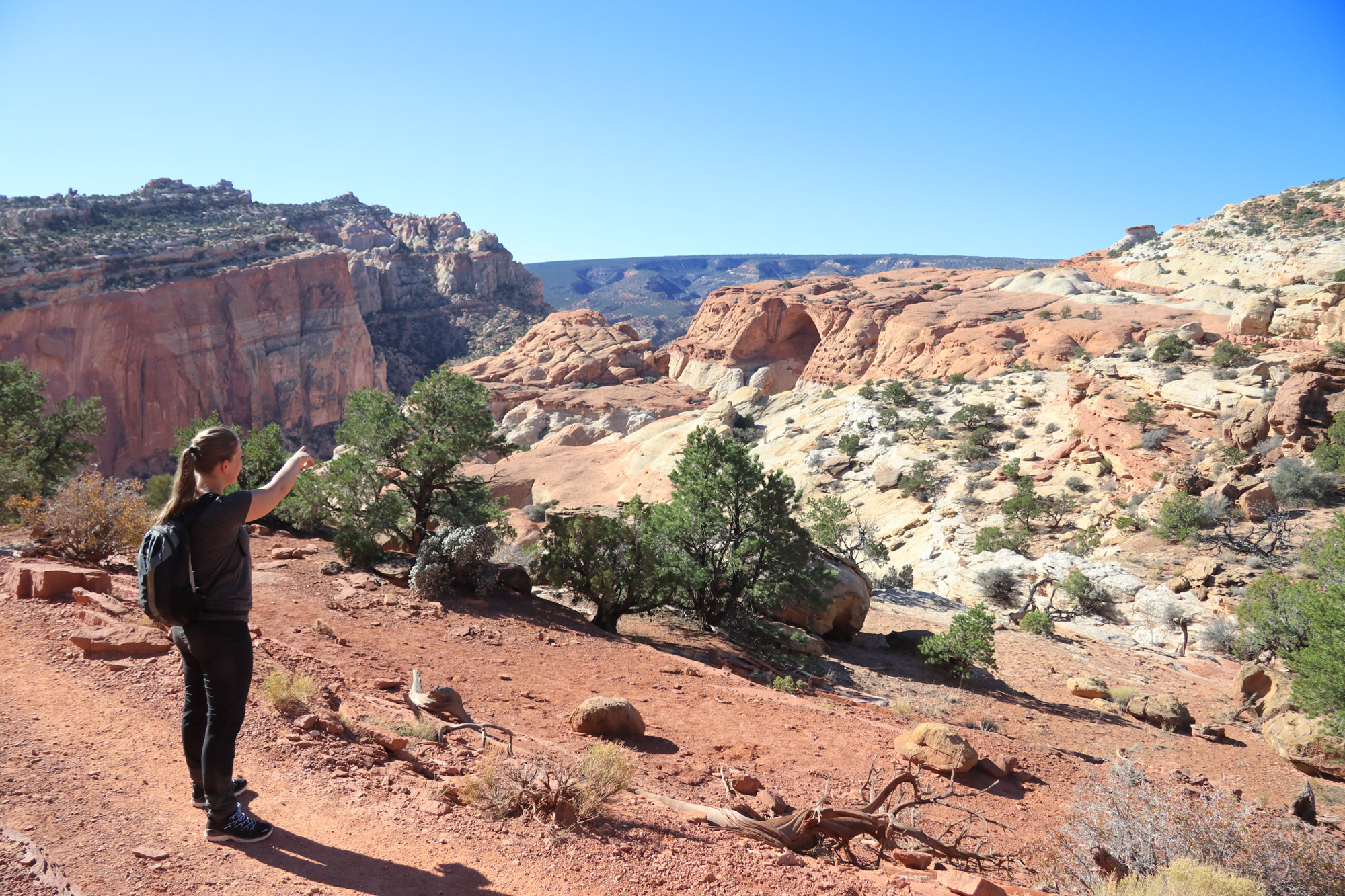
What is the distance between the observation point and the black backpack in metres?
2.95

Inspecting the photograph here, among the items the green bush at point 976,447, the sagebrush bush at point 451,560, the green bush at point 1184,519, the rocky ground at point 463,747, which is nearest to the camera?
the rocky ground at point 463,747

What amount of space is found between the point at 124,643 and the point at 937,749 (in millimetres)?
7159

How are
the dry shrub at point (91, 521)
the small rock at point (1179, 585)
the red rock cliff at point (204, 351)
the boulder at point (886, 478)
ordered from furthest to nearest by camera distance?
the red rock cliff at point (204, 351), the boulder at point (886, 478), the small rock at point (1179, 585), the dry shrub at point (91, 521)

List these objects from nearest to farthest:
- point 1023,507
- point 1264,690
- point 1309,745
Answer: point 1309,745 → point 1264,690 → point 1023,507

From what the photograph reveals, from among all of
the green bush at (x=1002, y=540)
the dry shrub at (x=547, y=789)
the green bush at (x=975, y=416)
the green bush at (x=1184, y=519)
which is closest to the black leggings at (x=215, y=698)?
the dry shrub at (x=547, y=789)

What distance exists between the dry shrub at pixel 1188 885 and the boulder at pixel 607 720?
142 inches

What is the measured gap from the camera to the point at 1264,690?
1106 centimetres

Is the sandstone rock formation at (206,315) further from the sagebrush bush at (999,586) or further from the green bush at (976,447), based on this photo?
the sagebrush bush at (999,586)

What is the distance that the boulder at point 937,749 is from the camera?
21.3 feet

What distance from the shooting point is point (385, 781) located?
4027 mm

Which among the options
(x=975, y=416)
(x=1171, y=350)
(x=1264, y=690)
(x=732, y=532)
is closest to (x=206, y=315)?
(x=975, y=416)

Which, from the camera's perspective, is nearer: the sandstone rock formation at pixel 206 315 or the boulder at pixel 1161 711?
the boulder at pixel 1161 711

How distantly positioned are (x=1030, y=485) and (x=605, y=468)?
23270mm

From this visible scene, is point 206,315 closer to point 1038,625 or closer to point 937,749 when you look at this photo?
point 1038,625
